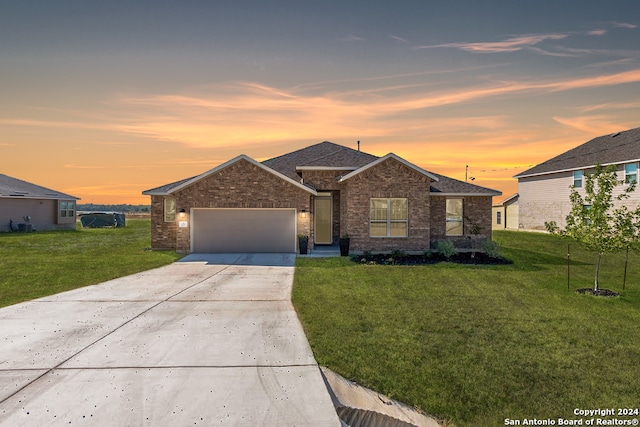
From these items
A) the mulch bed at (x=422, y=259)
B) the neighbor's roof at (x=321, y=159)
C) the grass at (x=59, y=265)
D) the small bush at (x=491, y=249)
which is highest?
the neighbor's roof at (x=321, y=159)

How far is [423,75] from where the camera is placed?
56.7 ft

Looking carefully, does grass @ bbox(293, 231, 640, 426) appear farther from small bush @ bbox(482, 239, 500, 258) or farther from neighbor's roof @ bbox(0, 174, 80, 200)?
neighbor's roof @ bbox(0, 174, 80, 200)

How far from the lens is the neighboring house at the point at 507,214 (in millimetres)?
35562

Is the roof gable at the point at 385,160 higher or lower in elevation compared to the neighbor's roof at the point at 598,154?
lower

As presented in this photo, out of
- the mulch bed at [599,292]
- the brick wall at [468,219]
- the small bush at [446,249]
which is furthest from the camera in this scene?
the brick wall at [468,219]

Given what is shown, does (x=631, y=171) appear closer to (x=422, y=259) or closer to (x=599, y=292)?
(x=422, y=259)

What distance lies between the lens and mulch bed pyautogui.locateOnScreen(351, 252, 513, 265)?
53.0ft

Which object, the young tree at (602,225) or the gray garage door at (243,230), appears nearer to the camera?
the young tree at (602,225)

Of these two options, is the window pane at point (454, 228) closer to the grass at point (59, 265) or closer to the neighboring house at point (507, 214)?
the grass at point (59, 265)

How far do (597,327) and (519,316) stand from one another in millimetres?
1394

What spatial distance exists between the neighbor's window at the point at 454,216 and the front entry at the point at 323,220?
5.99 metres

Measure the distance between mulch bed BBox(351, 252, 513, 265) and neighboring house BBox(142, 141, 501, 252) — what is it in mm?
1267

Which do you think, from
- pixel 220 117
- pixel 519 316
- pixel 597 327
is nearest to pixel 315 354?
pixel 519 316

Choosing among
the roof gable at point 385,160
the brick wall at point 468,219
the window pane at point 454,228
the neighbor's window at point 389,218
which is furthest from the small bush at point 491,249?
the roof gable at point 385,160
